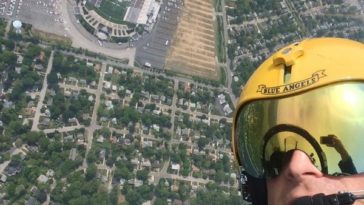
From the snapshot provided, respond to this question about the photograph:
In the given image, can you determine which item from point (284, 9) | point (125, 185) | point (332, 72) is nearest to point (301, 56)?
Result: point (332, 72)

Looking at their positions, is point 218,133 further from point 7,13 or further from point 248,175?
point 248,175

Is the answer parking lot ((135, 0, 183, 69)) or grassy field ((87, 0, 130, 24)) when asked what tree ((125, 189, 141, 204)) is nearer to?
parking lot ((135, 0, 183, 69))

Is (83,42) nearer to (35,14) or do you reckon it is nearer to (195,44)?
(35,14)

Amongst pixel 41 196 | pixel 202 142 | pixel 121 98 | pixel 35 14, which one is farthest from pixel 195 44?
pixel 41 196

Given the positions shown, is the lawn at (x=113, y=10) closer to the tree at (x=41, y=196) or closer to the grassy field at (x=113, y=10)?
the grassy field at (x=113, y=10)

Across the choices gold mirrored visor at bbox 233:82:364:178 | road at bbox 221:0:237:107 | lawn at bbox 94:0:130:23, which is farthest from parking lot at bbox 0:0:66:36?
gold mirrored visor at bbox 233:82:364:178

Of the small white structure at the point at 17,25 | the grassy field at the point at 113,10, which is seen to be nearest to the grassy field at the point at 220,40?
the grassy field at the point at 113,10
